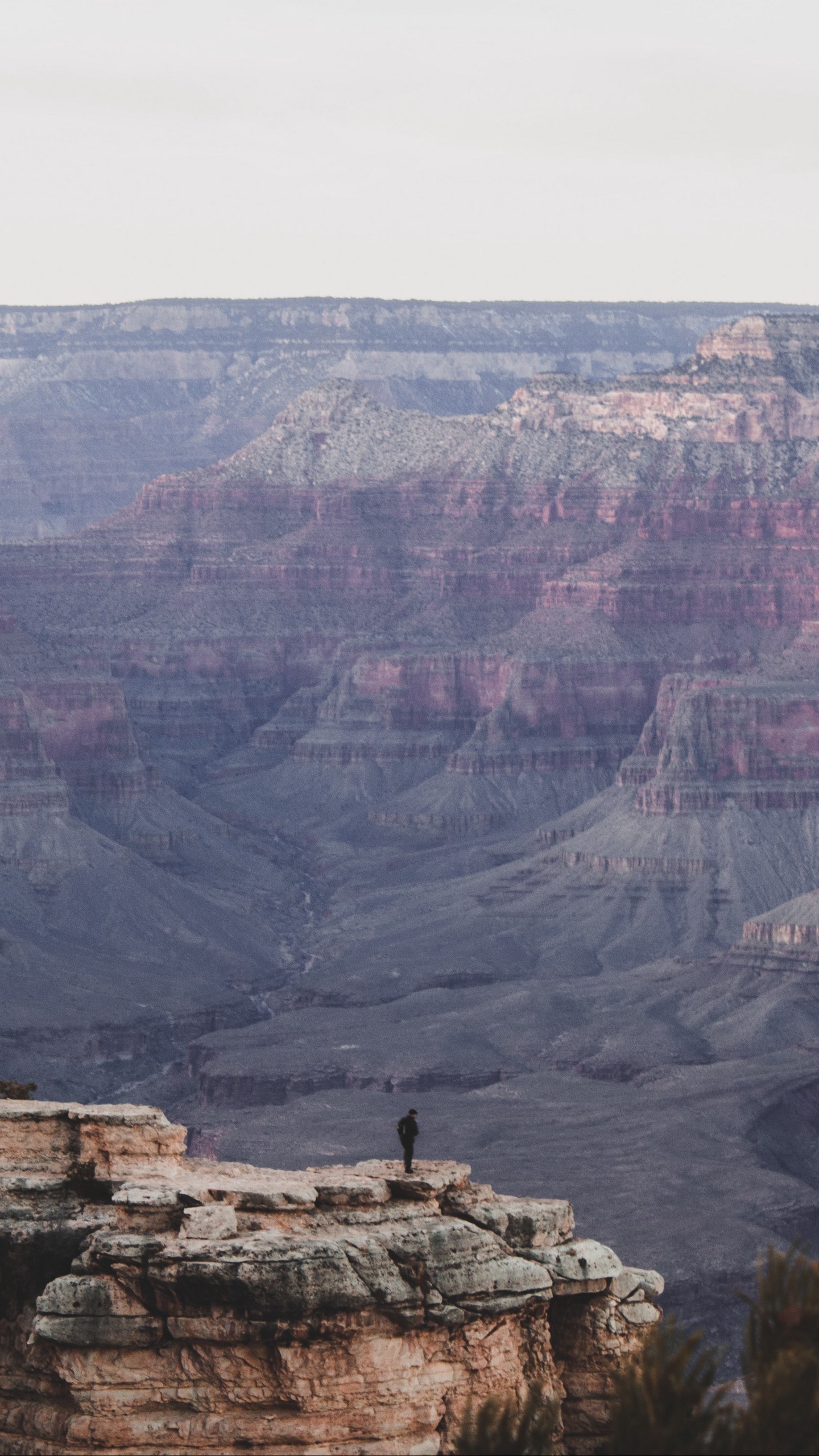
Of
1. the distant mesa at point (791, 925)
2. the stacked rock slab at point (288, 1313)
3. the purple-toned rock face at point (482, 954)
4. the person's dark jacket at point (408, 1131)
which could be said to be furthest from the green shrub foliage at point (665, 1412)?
the distant mesa at point (791, 925)

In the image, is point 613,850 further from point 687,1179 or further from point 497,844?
point 687,1179

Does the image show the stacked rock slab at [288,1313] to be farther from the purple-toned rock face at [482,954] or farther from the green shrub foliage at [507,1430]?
the purple-toned rock face at [482,954]

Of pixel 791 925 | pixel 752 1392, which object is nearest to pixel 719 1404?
pixel 752 1392

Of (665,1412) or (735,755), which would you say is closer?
(665,1412)

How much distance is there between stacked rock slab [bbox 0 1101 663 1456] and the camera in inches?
1389

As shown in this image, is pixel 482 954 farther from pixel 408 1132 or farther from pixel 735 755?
pixel 408 1132

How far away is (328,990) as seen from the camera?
14988cm

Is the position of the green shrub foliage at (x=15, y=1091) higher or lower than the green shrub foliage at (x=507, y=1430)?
higher

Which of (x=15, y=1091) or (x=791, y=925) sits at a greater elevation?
(x=791, y=925)

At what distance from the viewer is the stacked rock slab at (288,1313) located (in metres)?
35.3

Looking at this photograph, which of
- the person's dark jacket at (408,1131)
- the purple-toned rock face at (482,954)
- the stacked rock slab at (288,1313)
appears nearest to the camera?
the stacked rock slab at (288,1313)

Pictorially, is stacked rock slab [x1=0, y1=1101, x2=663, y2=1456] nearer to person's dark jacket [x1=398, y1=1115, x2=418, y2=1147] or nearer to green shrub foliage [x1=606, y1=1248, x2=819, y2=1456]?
person's dark jacket [x1=398, y1=1115, x2=418, y2=1147]

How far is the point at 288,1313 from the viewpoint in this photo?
35.0m

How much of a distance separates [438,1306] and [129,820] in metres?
148
